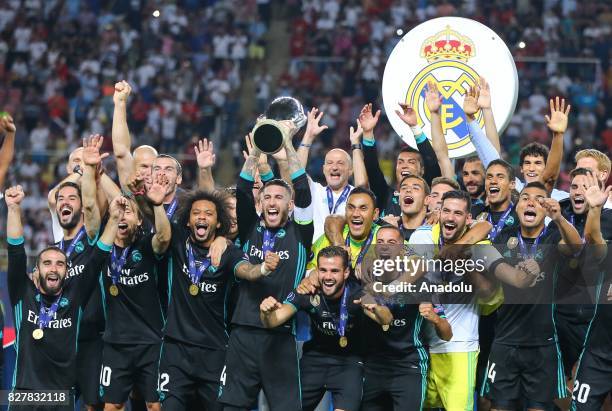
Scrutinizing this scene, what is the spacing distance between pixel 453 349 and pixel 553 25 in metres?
13.1

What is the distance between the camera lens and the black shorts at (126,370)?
8633 millimetres

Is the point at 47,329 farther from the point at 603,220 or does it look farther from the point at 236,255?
the point at 603,220

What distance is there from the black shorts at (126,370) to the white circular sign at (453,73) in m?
2.64

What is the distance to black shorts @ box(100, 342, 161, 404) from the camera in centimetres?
863

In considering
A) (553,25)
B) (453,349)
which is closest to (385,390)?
(453,349)

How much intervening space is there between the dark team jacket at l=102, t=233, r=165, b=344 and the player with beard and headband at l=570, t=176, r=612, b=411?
2.82 m

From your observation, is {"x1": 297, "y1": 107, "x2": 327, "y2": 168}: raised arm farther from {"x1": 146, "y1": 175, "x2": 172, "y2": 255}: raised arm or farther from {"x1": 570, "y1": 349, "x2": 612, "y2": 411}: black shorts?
{"x1": 570, "y1": 349, "x2": 612, "y2": 411}: black shorts

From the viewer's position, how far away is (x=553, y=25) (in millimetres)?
20375

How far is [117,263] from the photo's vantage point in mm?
8664

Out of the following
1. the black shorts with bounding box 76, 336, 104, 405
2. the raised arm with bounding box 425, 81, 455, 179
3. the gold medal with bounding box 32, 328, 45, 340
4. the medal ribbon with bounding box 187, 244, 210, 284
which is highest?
the raised arm with bounding box 425, 81, 455, 179

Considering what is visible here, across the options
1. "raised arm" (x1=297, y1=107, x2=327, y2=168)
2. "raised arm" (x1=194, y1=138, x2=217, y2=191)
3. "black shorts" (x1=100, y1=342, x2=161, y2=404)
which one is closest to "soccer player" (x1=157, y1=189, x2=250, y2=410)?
"black shorts" (x1=100, y1=342, x2=161, y2=404)

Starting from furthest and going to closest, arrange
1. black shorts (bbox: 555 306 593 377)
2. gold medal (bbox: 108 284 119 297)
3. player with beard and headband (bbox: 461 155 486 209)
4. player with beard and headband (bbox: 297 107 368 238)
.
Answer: player with beard and headband (bbox: 297 107 368 238)
player with beard and headband (bbox: 461 155 486 209)
gold medal (bbox: 108 284 119 297)
black shorts (bbox: 555 306 593 377)

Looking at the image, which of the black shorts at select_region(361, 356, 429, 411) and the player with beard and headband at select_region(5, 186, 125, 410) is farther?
the player with beard and headband at select_region(5, 186, 125, 410)

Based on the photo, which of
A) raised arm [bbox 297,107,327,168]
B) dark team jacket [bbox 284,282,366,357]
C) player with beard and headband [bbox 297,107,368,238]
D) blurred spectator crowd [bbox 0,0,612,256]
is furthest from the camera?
blurred spectator crowd [bbox 0,0,612,256]
